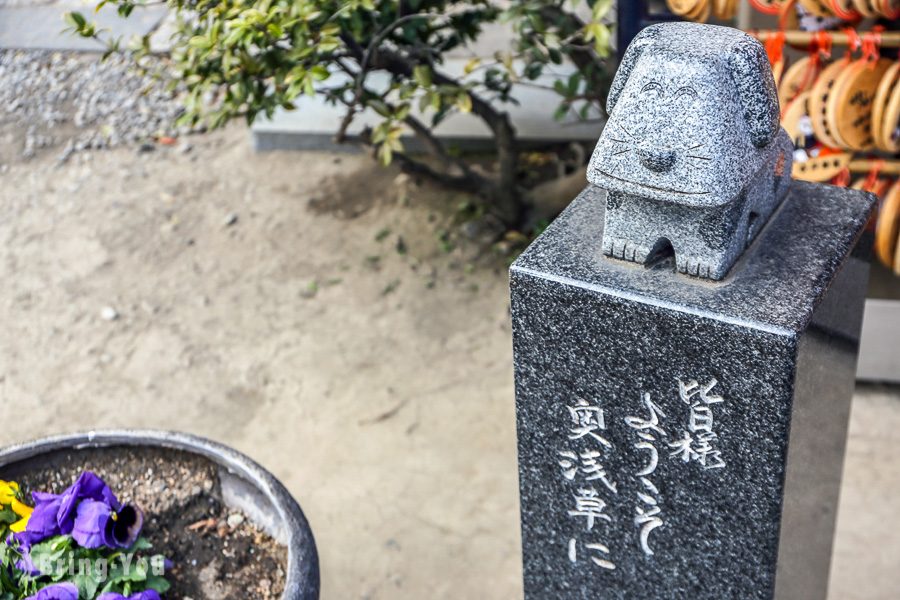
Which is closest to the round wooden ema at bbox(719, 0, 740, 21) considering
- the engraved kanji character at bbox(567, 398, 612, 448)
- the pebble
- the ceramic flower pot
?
the engraved kanji character at bbox(567, 398, 612, 448)

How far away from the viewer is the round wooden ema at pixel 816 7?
3.10 meters

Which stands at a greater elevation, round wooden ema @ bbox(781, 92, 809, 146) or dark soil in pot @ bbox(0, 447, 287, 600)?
round wooden ema @ bbox(781, 92, 809, 146)

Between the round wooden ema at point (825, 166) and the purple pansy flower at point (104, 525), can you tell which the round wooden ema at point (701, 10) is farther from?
the purple pansy flower at point (104, 525)

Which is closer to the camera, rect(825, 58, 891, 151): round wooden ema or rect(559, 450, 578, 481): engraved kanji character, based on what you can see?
rect(559, 450, 578, 481): engraved kanji character

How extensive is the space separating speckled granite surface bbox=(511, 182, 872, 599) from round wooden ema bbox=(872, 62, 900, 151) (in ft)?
2.71

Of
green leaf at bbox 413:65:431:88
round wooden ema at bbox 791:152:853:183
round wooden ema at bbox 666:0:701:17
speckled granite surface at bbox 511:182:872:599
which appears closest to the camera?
speckled granite surface at bbox 511:182:872:599

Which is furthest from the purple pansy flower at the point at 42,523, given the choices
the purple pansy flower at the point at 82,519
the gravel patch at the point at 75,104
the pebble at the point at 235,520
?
the gravel patch at the point at 75,104

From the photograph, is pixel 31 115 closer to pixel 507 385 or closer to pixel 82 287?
pixel 82 287

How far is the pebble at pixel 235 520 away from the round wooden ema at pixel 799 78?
2.14 metres

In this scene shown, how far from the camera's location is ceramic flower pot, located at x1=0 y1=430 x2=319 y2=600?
2383 millimetres

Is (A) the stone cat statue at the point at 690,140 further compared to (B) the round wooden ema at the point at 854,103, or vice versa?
(B) the round wooden ema at the point at 854,103

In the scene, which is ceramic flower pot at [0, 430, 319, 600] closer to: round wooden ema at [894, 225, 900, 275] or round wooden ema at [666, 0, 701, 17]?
round wooden ema at [666, 0, 701, 17]

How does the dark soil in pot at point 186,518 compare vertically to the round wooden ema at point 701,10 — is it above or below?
below

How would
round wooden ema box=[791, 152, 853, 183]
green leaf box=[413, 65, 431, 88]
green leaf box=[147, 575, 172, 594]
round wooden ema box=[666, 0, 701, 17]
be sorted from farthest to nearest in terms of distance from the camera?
green leaf box=[413, 65, 431, 88]
round wooden ema box=[791, 152, 853, 183]
round wooden ema box=[666, 0, 701, 17]
green leaf box=[147, 575, 172, 594]
